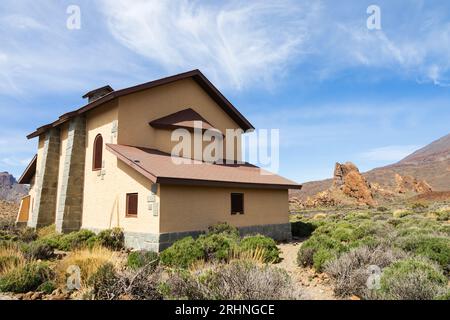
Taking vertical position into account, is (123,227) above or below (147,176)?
below

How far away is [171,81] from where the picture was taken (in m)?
16.9

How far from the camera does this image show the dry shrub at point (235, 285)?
546cm

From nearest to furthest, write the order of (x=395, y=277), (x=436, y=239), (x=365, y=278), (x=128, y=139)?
(x=395, y=277)
(x=365, y=278)
(x=436, y=239)
(x=128, y=139)

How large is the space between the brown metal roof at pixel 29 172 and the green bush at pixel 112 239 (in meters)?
12.3

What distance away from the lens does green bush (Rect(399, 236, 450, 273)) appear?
832 centimetres

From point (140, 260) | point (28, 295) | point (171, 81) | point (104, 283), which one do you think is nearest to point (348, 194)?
point (171, 81)

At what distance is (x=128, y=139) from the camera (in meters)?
14.9

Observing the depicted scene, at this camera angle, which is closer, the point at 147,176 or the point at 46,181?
the point at 147,176

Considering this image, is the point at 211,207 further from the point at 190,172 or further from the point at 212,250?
the point at 212,250

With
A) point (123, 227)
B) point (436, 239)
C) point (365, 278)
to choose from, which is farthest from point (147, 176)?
point (436, 239)

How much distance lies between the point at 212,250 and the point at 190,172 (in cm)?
417

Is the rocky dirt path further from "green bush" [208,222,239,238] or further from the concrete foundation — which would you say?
the concrete foundation
